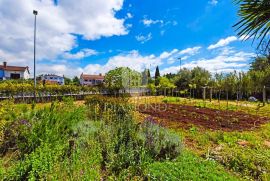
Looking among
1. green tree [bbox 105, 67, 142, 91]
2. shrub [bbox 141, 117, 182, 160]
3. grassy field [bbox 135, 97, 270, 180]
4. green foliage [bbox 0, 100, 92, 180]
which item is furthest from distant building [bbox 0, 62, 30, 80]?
shrub [bbox 141, 117, 182, 160]

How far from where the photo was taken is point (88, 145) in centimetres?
401

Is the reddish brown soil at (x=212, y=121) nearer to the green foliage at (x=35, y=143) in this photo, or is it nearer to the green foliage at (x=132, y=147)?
the green foliage at (x=132, y=147)

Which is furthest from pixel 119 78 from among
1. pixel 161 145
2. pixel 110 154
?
pixel 110 154

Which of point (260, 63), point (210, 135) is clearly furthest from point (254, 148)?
point (260, 63)

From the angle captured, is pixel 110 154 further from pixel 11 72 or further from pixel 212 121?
pixel 11 72

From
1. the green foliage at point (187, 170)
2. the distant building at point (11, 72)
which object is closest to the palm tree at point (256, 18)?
the green foliage at point (187, 170)

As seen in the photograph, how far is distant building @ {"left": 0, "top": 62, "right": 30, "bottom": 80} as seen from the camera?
44031mm

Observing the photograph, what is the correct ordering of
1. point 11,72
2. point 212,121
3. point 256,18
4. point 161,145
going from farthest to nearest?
point 11,72, point 212,121, point 161,145, point 256,18

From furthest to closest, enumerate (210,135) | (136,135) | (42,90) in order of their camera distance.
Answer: (42,90) → (210,135) → (136,135)

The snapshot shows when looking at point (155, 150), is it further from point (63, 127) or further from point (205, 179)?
point (63, 127)

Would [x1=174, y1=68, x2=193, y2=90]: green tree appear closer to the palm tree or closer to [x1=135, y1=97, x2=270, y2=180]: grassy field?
[x1=135, y1=97, x2=270, y2=180]: grassy field

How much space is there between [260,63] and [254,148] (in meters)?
30.5

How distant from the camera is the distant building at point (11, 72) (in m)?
44.0

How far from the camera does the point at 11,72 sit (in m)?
45.3
